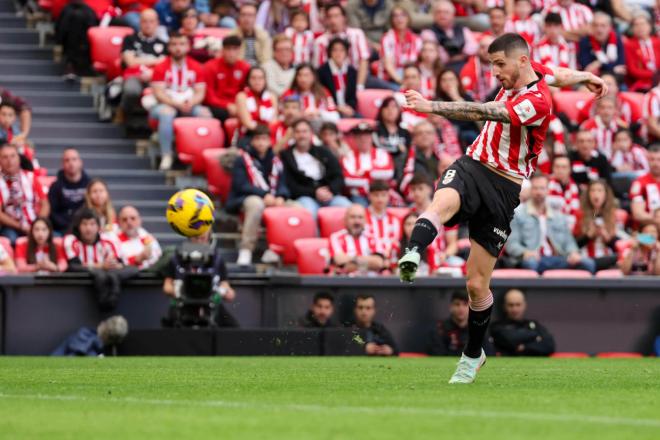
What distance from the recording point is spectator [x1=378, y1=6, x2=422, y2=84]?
2148 centimetres

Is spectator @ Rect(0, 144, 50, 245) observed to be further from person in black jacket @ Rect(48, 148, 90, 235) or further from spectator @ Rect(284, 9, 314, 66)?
spectator @ Rect(284, 9, 314, 66)

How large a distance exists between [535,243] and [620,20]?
7768 mm

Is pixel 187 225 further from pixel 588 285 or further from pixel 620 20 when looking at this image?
pixel 620 20

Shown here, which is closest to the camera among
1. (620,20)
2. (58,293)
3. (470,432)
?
(470,432)

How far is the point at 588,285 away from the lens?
17.4 meters

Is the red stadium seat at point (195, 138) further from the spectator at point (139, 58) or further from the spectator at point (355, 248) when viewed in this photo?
the spectator at point (355, 248)

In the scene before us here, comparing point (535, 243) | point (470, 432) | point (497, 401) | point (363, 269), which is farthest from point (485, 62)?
point (470, 432)

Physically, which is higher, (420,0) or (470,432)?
(420,0)

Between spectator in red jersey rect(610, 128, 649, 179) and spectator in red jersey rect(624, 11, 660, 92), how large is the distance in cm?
269

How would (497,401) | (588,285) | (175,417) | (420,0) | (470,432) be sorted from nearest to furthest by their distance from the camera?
(470,432), (175,417), (497,401), (588,285), (420,0)

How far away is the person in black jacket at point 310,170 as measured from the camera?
730 inches

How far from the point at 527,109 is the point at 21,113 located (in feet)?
33.2

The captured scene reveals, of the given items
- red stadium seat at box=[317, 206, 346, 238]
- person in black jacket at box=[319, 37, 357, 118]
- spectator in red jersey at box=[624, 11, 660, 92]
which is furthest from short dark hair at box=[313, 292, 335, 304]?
spectator in red jersey at box=[624, 11, 660, 92]

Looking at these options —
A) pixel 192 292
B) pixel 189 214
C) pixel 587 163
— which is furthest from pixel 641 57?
pixel 189 214
